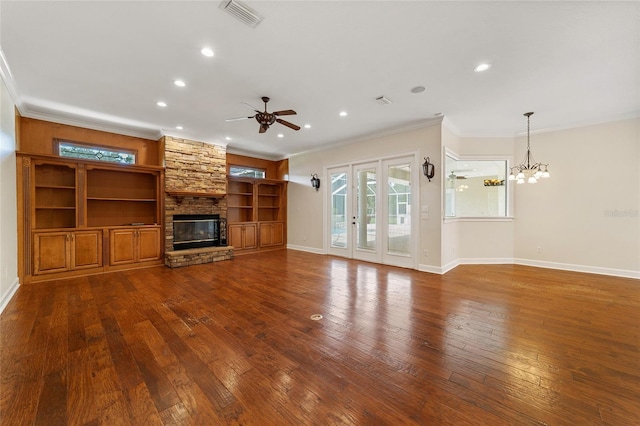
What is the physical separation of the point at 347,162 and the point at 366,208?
1.31 m

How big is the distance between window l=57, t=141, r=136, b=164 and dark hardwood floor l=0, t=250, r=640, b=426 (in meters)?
2.64

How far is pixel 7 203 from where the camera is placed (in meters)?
A: 3.60

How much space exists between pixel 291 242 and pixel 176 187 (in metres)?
3.69

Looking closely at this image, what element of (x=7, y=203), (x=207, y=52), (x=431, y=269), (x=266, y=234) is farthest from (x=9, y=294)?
(x=431, y=269)

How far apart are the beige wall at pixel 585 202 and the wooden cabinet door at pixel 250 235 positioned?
6639 millimetres

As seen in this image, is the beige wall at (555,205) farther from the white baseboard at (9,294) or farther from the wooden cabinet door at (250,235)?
the white baseboard at (9,294)

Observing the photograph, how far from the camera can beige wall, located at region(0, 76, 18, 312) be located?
3.31 meters

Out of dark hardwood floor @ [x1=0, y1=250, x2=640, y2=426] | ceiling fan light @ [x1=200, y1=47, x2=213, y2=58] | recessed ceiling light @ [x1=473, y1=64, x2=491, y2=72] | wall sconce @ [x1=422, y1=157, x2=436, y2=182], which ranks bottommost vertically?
dark hardwood floor @ [x1=0, y1=250, x2=640, y2=426]

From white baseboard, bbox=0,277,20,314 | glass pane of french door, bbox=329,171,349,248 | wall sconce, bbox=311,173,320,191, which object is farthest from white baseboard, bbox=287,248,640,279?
white baseboard, bbox=0,277,20,314

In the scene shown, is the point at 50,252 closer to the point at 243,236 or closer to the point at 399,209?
the point at 243,236

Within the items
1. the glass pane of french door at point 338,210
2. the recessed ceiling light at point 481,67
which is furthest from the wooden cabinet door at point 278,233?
the recessed ceiling light at point 481,67

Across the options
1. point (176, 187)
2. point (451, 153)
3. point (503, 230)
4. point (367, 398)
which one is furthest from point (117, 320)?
point (503, 230)

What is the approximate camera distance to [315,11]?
2.25 m

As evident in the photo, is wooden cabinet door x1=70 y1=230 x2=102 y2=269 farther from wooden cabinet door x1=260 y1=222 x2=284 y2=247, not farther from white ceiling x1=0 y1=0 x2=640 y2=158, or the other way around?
wooden cabinet door x1=260 y1=222 x2=284 y2=247
